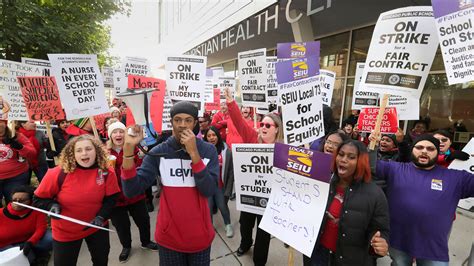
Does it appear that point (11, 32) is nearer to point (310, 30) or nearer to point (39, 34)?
point (39, 34)

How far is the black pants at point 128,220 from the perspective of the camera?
3.25m

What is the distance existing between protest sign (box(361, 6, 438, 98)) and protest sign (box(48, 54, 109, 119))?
3.57 metres

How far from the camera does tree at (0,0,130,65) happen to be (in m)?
7.58

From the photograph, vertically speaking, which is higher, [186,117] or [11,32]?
[11,32]

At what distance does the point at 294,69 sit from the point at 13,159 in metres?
4.18

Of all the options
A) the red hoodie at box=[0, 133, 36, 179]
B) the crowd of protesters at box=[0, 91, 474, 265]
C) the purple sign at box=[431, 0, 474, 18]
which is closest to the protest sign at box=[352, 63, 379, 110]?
the crowd of protesters at box=[0, 91, 474, 265]

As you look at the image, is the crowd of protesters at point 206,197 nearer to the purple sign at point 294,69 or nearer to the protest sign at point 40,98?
the purple sign at point 294,69

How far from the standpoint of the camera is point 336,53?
8.97m

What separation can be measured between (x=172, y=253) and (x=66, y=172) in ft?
4.13

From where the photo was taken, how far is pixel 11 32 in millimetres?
7539

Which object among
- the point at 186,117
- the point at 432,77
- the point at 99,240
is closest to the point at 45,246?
the point at 99,240

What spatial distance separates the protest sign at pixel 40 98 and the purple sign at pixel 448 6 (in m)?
4.96

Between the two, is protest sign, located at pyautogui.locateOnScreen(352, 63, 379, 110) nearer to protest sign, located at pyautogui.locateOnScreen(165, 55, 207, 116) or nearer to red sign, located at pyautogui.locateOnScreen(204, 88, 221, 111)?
protest sign, located at pyautogui.locateOnScreen(165, 55, 207, 116)

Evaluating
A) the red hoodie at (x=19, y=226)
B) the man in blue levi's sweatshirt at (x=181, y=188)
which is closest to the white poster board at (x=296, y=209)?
the man in blue levi's sweatshirt at (x=181, y=188)
